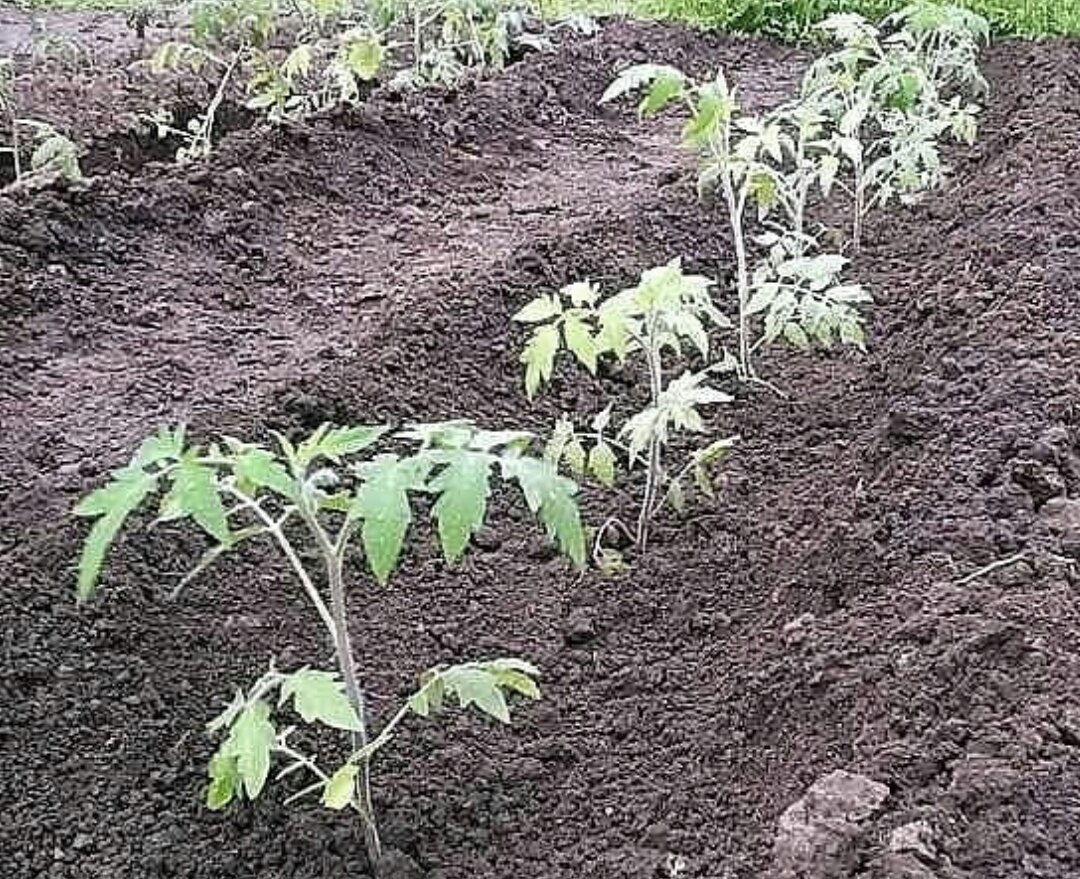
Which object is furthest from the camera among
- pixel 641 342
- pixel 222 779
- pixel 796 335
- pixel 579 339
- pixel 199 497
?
pixel 796 335

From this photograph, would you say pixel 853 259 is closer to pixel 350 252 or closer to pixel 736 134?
pixel 736 134

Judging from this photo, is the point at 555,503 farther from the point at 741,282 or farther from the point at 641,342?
the point at 741,282

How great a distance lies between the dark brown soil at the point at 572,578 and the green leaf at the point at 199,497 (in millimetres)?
741

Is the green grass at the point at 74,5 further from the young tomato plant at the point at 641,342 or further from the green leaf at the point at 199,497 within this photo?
the green leaf at the point at 199,497

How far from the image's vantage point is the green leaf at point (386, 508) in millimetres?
1968

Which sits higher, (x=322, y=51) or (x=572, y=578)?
(x=572, y=578)

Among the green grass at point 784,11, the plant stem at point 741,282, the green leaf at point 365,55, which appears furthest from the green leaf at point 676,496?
the green grass at point 784,11

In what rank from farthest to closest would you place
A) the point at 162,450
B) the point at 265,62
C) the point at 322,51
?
the point at 322,51, the point at 265,62, the point at 162,450

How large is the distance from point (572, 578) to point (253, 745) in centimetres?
121

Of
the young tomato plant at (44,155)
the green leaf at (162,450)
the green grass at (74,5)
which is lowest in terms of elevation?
the green grass at (74,5)

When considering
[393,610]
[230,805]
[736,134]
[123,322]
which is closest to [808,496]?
[393,610]

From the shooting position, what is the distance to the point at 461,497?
201 centimetres

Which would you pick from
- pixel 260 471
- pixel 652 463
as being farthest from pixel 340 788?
pixel 652 463

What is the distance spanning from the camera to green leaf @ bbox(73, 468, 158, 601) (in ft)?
6.45
